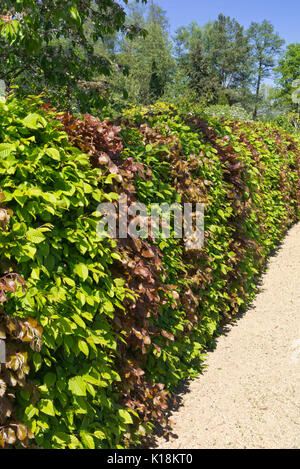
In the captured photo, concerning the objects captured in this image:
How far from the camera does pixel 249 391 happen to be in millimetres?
3650

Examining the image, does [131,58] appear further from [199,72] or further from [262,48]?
[262,48]

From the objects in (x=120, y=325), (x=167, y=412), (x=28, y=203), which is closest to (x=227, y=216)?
(x=167, y=412)

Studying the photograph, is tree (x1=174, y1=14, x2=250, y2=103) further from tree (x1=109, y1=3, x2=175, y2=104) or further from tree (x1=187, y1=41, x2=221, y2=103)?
tree (x1=109, y1=3, x2=175, y2=104)

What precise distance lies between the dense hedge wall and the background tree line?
4.77 feet

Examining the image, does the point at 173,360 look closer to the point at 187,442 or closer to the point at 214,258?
the point at 187,442

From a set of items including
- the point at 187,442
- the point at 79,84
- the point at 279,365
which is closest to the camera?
the point at 187,442

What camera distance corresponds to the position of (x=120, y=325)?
2.49 m

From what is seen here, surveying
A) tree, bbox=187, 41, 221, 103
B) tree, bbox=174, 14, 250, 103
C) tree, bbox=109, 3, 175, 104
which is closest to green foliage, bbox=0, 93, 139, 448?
tree, bbox=109, 3, 175, 104

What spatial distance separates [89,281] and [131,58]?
4073cm

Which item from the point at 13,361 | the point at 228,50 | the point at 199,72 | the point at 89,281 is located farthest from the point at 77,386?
the point at 228,50

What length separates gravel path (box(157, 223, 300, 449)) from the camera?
10.1 feet

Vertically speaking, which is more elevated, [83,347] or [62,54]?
[62,54]

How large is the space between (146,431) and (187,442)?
0.40m

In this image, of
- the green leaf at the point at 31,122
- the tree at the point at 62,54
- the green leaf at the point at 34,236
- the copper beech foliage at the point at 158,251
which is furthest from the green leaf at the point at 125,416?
the tree at the point at 62,54
